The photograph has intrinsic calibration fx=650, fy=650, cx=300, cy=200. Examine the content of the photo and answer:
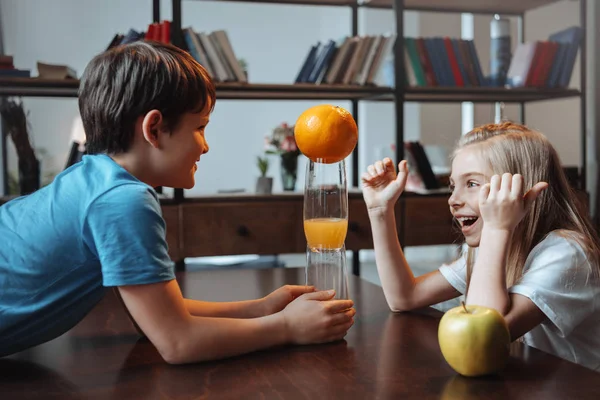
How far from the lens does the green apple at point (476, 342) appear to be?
0.74m

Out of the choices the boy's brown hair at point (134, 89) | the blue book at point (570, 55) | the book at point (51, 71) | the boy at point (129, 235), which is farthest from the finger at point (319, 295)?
the blue book at point (570, 55)

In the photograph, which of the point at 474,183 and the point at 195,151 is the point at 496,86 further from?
the point at 195,151

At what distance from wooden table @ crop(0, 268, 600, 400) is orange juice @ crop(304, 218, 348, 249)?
137 mm

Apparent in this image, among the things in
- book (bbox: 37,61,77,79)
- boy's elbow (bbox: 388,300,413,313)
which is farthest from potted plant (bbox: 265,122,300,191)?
boy's elbow (bbox: 388,300,413,313)

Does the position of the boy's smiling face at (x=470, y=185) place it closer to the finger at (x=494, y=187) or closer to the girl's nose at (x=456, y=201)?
the girl's nose at (x=456, y=201)

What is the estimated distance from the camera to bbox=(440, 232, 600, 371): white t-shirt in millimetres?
1006

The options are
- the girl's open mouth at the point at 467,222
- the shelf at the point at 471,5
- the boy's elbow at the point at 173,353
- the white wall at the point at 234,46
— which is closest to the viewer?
the boy's elbow at the point at 173,353

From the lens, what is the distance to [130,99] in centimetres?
95

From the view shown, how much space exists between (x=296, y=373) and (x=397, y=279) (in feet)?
1.53

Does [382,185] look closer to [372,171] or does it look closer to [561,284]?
[372,171]

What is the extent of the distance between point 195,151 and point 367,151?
147 inches

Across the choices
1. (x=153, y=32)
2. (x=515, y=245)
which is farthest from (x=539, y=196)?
(x=153, y=32)

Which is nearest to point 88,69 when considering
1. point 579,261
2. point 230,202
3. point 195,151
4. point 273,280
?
point 195,151

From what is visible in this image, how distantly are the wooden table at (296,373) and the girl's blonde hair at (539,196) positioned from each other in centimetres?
27
